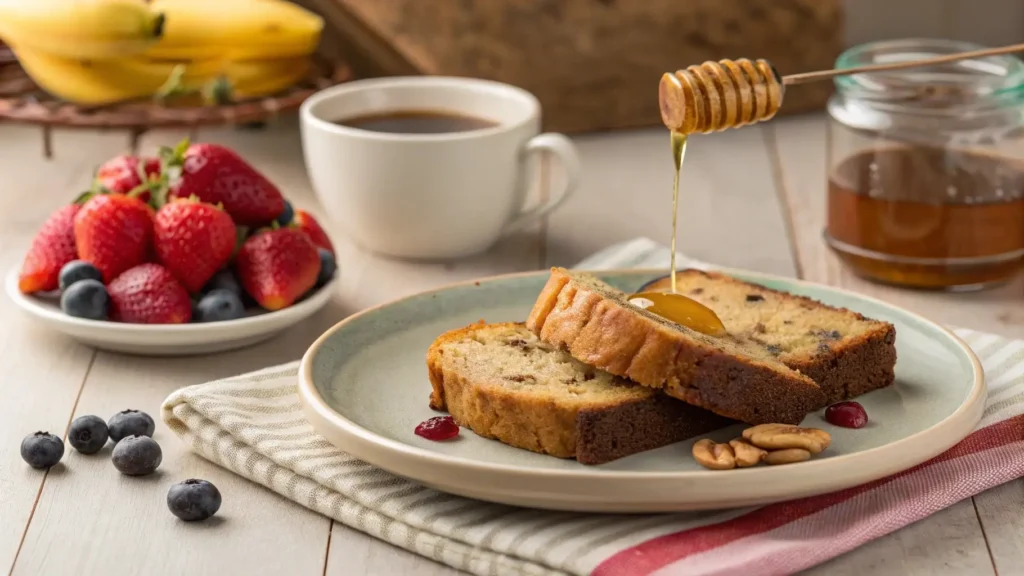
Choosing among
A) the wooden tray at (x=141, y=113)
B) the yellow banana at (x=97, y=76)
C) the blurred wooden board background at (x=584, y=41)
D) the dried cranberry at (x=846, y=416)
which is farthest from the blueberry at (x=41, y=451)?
the blurred wooden board background at (x=584, y=41)

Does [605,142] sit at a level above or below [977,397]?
below

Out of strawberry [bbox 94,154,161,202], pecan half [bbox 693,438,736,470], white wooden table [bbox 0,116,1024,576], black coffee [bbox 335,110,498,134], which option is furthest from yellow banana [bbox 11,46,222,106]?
pecan half [bbox 693,438,736,470]

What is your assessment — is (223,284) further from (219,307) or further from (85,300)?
(85,300)

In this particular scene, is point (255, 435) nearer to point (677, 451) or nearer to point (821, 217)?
point (677, 451)

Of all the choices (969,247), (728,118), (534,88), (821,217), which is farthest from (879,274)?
(534,88)

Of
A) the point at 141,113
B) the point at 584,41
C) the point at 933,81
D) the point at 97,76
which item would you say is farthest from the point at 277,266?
the point at 584,41

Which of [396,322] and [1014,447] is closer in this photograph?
[1014,447]

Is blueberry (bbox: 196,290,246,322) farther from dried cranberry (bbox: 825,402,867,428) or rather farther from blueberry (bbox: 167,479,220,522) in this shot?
dried cranberry (bbox: 825,402,867,428)
